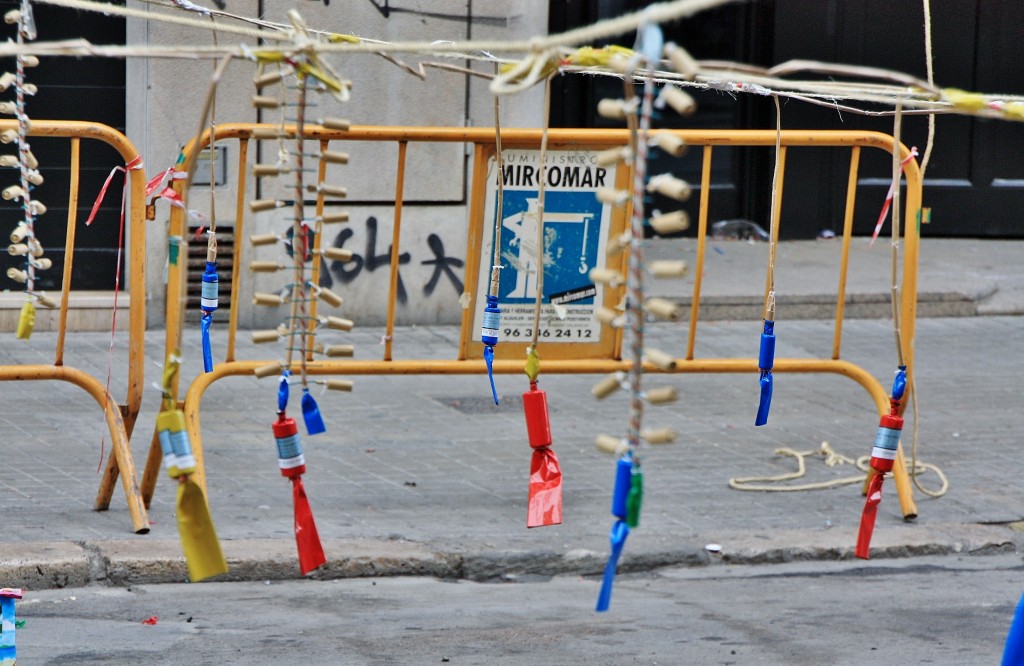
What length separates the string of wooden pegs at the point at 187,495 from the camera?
3439mm

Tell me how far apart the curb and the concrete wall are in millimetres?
4075

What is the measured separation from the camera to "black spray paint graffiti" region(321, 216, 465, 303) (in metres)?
9.90

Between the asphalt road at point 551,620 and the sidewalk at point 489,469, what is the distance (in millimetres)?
143

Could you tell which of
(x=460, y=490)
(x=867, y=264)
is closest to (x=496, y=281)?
(x=460, y=490)

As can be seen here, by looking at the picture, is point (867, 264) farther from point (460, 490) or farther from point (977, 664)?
point (977, 664)

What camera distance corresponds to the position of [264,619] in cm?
510

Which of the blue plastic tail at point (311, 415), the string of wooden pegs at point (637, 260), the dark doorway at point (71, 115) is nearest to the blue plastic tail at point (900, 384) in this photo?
the string of wooden pegs at point (637, 260)

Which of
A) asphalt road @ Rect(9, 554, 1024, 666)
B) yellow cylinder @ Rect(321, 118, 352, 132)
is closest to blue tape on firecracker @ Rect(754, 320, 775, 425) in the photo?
asphalt road @ Rect(9, 554, 1024, 666)

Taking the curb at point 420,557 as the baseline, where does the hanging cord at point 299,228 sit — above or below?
above

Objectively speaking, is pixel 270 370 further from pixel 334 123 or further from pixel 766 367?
pixel 766 367

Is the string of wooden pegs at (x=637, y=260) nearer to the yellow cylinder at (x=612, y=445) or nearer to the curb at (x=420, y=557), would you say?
the yellow cylinder at (x=612, y=445)

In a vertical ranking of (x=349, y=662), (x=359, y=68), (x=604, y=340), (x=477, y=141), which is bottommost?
(x=349, y=662)

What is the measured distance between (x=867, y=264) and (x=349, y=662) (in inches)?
313

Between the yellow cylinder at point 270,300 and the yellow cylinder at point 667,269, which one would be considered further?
the yellow cylinder at point 270,300
